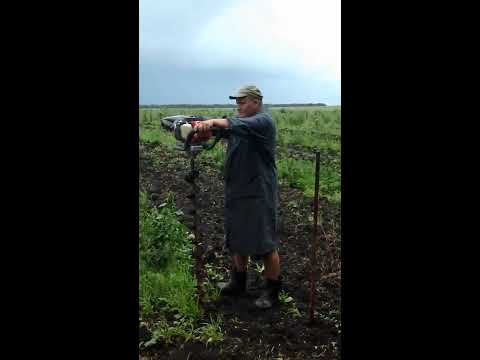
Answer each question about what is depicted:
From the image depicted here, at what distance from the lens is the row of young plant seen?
10.2ft

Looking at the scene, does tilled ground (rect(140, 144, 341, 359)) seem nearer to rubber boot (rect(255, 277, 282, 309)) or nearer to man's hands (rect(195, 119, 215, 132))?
rubber boot (rect(255, 277, 282, 309))

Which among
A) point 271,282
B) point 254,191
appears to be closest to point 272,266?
point 271,282

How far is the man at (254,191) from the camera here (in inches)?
130

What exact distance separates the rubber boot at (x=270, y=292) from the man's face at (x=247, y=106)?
1232 mm

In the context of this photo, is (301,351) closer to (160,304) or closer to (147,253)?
(160,304)

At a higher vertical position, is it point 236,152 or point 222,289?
point 236,152

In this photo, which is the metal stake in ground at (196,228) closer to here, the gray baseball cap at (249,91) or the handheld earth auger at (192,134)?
the handheld earth auger at (192,134)

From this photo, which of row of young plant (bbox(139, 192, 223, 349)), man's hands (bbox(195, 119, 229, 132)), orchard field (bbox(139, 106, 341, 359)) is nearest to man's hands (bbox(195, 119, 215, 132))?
man's hands (bbox(195, 119, 229, 132))

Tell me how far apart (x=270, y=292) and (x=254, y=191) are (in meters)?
0.76

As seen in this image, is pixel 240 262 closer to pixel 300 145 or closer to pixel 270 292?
pixel 270 292
